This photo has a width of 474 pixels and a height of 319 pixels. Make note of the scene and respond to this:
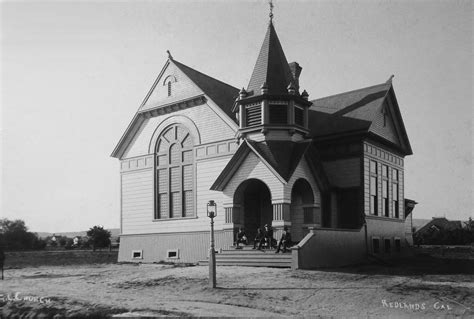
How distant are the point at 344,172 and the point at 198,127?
28.3 feet

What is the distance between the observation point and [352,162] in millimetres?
28375

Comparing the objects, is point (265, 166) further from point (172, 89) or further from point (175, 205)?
point (172, 89)

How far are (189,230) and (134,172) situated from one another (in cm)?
613

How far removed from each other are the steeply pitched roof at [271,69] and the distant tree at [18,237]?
70597 millimetres

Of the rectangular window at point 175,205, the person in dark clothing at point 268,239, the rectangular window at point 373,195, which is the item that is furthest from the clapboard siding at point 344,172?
the rectangular window at point 175,205

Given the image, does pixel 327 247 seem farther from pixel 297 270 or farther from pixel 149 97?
pixel 149 97

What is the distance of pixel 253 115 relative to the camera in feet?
87.5

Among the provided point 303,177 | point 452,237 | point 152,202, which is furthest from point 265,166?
point 452,237

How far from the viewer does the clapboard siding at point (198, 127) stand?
28859 mm

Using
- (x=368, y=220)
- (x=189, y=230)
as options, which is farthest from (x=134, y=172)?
(x=368, y=220)

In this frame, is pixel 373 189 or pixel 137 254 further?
pixel 137 254

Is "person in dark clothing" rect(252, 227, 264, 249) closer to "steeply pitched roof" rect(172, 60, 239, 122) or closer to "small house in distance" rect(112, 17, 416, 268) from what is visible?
"small house in distance" rect(112, 17, 416, 268)

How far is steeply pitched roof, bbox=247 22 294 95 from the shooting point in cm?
2680

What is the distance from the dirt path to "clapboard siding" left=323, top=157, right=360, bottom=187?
8.93 meters
